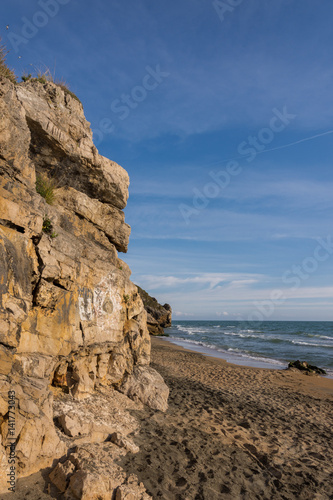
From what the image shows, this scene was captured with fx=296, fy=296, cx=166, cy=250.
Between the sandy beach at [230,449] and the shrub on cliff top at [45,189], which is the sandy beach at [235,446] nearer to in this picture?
the sandy beach at [230,449]

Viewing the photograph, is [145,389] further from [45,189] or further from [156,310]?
[156,310]

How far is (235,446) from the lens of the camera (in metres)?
7.48

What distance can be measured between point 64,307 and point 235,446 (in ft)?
18.1

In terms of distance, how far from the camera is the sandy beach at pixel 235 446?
226 inches

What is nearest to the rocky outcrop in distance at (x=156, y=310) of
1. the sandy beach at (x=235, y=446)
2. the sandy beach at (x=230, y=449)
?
Answer: the sandy beach at (x=235, y=446)

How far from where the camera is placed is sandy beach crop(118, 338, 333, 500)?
5.75 m

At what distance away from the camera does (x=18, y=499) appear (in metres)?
4.25

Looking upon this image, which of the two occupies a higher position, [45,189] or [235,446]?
[45,189]

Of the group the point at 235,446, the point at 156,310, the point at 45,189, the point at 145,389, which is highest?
the point at 45,189

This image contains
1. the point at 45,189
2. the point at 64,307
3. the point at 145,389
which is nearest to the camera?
the point at 64,307

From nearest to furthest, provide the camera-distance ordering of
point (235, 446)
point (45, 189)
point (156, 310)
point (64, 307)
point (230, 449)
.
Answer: point (64, 307), point (230, 449), point (235, 446), point (45, 189), point (156, 310)

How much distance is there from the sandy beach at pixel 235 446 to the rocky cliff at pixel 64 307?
0.69 m

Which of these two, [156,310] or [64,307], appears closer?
[64,307]

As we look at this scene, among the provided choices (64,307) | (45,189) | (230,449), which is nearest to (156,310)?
(230,449)
